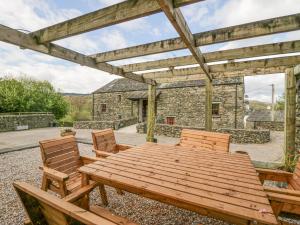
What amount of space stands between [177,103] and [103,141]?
539 inches

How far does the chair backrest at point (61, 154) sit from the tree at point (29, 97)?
1829cm

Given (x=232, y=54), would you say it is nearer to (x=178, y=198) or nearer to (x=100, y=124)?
(x=178, y=198)

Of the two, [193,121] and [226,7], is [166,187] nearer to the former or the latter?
[226,7]

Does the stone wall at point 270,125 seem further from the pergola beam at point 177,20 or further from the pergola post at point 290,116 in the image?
the pergola beam at point 177,20

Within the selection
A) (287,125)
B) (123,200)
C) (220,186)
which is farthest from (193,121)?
(220,186)

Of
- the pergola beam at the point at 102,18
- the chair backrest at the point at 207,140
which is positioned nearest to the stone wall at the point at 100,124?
the chair backrest at the point at 207,140

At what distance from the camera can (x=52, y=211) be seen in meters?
1.06

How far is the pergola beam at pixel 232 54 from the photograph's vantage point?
3365 millimetres

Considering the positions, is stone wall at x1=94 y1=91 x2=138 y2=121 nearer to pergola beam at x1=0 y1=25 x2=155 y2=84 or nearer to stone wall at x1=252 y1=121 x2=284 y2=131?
stone wall at x1=252 y1=121 x2=284 y2=131

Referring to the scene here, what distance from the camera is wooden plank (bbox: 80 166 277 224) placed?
134 centimetres

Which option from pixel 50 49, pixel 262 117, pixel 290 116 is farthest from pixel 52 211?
pixel 262 117

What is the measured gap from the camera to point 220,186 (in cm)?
179

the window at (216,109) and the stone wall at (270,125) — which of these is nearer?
the window at (216,109)

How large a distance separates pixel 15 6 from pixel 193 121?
14794mm
